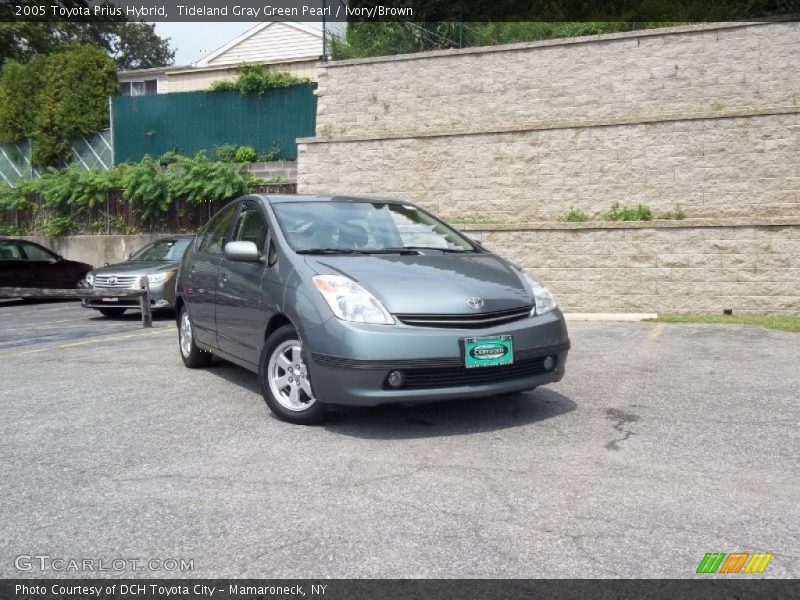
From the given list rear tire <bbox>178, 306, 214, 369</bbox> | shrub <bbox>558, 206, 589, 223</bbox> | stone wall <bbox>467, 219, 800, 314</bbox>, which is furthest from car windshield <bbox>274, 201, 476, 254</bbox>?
shrub <bbox>558, 206, 589, 223</bbox>

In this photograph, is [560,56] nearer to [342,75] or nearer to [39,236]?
[342,75]

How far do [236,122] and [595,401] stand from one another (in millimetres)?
16918

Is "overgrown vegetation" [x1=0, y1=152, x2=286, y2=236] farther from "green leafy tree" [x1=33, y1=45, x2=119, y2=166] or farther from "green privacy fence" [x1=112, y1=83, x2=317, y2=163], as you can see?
"green leafy tree" [x1=33, y1=45, x2=119, y2=166]

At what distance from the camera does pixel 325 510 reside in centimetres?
381

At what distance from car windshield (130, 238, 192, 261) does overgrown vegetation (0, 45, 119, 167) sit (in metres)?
10.2

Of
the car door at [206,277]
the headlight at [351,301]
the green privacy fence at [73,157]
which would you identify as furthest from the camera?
the green privacy fence at [73,157]

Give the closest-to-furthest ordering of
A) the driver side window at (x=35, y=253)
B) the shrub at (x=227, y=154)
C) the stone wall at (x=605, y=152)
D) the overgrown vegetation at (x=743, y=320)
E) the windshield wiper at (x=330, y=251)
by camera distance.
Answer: the windshield wiper at (x=330, y=251), the overgrown vegetation at (x=743, y=320), the stone wall at (x=605, y=152), the driver side window at (x=35, y=253), the shrub at (x=227, y=154)

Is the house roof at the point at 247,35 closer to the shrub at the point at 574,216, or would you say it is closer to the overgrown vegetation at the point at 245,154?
the overgrown vegetation at the point at 245,154

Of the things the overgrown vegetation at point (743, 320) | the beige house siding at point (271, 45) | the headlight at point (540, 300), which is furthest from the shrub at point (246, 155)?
the headlight at point (540, 300)

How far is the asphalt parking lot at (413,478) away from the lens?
10.9 ft

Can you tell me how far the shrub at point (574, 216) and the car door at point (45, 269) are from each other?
1130cm

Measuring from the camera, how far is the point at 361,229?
6391 millimetres

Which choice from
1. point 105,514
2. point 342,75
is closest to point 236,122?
point 342,75

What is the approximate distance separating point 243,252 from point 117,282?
823 centimetres
